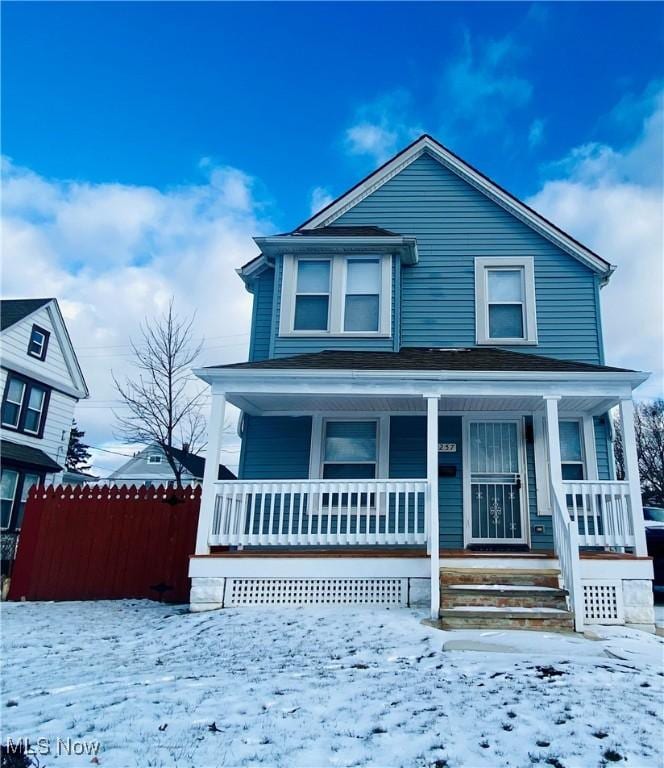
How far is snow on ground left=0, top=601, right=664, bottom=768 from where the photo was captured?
2910mm

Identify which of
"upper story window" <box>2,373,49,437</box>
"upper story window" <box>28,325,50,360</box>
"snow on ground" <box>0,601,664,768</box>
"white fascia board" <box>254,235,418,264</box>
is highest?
"upper story window" <box>28,325,50,360</box>

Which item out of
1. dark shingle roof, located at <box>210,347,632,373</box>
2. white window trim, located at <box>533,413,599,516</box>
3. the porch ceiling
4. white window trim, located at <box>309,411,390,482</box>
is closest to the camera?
dark shingle roof, located at <box>210,347,632,373</box>

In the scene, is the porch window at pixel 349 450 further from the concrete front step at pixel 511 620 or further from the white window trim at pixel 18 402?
the white window trim at pixel 18 402

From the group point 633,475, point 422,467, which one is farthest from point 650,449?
point 633,475

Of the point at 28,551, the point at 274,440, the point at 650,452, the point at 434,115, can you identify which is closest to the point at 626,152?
the point at 434,115

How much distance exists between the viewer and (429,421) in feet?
24.5

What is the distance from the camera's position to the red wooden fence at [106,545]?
870 centimetres

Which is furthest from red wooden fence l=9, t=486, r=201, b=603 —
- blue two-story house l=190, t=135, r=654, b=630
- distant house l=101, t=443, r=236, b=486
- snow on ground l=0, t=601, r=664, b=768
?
distant house l=101, t=443, r=236, b=486

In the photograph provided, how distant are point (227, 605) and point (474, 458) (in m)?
4.47

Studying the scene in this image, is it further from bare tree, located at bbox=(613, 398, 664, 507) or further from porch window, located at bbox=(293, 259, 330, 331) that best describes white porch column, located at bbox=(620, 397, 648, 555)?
bare tree, located at bbox=(613, 398, 664, 507)

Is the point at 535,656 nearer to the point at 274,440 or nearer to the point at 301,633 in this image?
the point at 301,633

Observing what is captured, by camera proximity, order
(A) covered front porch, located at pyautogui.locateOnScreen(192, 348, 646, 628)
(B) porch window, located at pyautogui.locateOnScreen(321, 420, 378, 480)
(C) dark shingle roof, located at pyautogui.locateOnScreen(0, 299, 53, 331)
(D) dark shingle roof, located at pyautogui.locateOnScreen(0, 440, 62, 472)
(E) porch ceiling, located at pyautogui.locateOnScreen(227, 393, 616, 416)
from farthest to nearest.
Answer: (C) dark shingle roof, located at pyautogui.locateOnScreen(0, 299, 53, 331) → (D) dark shingle roof, located at pyautogui.locateOnScreen(0, 440, 62, 472) → (B) porch window, located at pyautogui.locateOnScreen(321, 420, 378, 480) → (E) porch ceiling, located at pyautogui.locateOnScreen(227, 393, 616, 416) → (A) covered front porch, located at pyautogui.locateOnScreen(192, 348, 646, 628)

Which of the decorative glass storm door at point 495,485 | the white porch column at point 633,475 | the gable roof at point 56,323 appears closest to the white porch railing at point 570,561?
the white porch column at point 633,475

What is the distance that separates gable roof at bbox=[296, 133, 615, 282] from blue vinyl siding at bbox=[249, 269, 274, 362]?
1.25 metres
